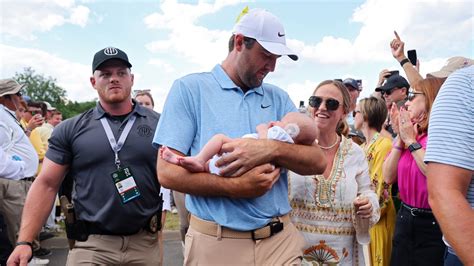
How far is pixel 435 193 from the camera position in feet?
5.34

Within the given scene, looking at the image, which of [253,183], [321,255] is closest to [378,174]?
[321,255]

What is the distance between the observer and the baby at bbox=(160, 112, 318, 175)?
2.05 metres

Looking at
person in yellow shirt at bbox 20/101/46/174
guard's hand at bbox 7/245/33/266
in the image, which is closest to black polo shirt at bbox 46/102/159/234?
guard's hand at bbox 7/245/33/266

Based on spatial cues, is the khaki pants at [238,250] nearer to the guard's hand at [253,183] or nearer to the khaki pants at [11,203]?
the guard's hand at [253,183]

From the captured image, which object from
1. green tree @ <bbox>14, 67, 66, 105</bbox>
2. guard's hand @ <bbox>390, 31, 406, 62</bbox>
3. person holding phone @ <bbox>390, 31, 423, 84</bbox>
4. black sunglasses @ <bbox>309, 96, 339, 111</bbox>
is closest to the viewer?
black sunglasses @ <bbox>309, 96, 339, 111</bbox>

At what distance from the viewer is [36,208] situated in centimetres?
299

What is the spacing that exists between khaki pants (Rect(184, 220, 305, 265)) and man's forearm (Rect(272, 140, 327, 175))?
366 mm

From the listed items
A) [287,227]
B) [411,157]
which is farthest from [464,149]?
[411,157]

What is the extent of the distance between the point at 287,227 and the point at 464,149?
41.0 inches

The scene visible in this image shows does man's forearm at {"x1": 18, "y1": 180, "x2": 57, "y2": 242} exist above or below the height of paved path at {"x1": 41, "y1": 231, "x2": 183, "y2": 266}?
above

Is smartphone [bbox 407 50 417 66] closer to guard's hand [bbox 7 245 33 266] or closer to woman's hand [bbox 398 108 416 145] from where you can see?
woman's hand [bbox 398 108 416 145]

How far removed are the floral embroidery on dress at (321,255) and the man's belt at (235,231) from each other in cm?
73

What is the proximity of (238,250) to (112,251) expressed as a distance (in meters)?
1.25

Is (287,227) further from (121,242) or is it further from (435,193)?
(121,242)
